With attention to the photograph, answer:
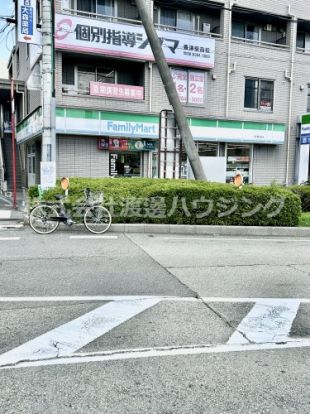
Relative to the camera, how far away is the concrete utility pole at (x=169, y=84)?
12.6 m

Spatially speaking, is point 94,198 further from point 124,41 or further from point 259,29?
point 259,29

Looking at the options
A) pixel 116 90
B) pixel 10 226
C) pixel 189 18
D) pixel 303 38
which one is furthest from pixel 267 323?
pixel 303 38

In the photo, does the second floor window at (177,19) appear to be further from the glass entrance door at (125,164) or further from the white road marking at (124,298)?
the white road marking at (124,298)

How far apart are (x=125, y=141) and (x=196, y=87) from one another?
13.3ft

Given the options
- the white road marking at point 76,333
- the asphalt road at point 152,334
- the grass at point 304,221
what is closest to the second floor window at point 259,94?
the grass at point 304,221

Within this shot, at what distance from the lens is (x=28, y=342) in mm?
3992

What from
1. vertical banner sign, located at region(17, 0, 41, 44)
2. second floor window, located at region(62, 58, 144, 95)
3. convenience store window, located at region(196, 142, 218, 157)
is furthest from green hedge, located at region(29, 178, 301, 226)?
convenience store window, located at region(196, 142, 218, 157)

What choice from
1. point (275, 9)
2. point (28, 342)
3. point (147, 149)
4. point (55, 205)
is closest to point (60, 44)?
point (147, 149)

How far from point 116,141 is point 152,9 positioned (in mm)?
5597

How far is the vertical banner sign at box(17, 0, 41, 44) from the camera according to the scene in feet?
39.0

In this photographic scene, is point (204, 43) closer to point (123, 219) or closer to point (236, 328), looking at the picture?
point (123, 219)

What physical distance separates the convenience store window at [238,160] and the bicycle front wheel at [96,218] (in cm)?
1043

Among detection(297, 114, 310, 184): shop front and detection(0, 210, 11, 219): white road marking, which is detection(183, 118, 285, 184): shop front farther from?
detection(0, 210, 11, 219): white road marking

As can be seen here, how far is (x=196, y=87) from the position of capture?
18.5m
